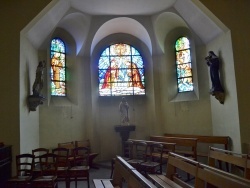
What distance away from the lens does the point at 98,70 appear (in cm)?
987

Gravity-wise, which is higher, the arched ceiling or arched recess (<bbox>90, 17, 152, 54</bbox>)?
the arched ceiling

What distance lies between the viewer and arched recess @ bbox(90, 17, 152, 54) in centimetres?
933

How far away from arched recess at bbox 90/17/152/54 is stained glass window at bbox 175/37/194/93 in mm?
1044

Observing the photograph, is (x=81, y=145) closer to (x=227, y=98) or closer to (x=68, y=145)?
(x=68, y=145)

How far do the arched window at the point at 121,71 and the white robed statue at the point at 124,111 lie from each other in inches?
30.5

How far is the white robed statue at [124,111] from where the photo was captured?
9.12m

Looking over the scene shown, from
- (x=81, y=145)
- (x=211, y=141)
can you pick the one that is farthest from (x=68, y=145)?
(x=211, y=141)

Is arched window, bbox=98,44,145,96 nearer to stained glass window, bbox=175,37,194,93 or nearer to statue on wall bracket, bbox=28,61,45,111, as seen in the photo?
stained glass window, bbox=175,37,194,93

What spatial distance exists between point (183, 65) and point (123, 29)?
2549 mm

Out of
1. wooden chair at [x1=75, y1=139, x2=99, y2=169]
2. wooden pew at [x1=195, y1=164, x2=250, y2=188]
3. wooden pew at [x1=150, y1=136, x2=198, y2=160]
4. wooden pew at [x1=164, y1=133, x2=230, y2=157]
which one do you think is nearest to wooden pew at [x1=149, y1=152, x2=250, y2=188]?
wooden pew at [x1=195, y1=164, x2=250, y2=188]

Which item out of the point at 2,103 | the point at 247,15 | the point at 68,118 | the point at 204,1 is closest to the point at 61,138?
the point at 68,118

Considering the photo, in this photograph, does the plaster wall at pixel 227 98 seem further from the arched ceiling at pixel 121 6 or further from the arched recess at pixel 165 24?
the arched ceiling at pixel 121 6

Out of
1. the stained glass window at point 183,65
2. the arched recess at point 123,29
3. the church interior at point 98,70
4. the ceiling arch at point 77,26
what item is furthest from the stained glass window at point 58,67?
the stained glass window at point 183,65

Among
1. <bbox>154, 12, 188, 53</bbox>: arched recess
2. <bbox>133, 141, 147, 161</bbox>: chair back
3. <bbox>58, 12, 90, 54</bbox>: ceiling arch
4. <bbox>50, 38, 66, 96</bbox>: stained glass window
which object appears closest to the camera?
<bbox>133, 141, 147, 161</bbox>: chair back
